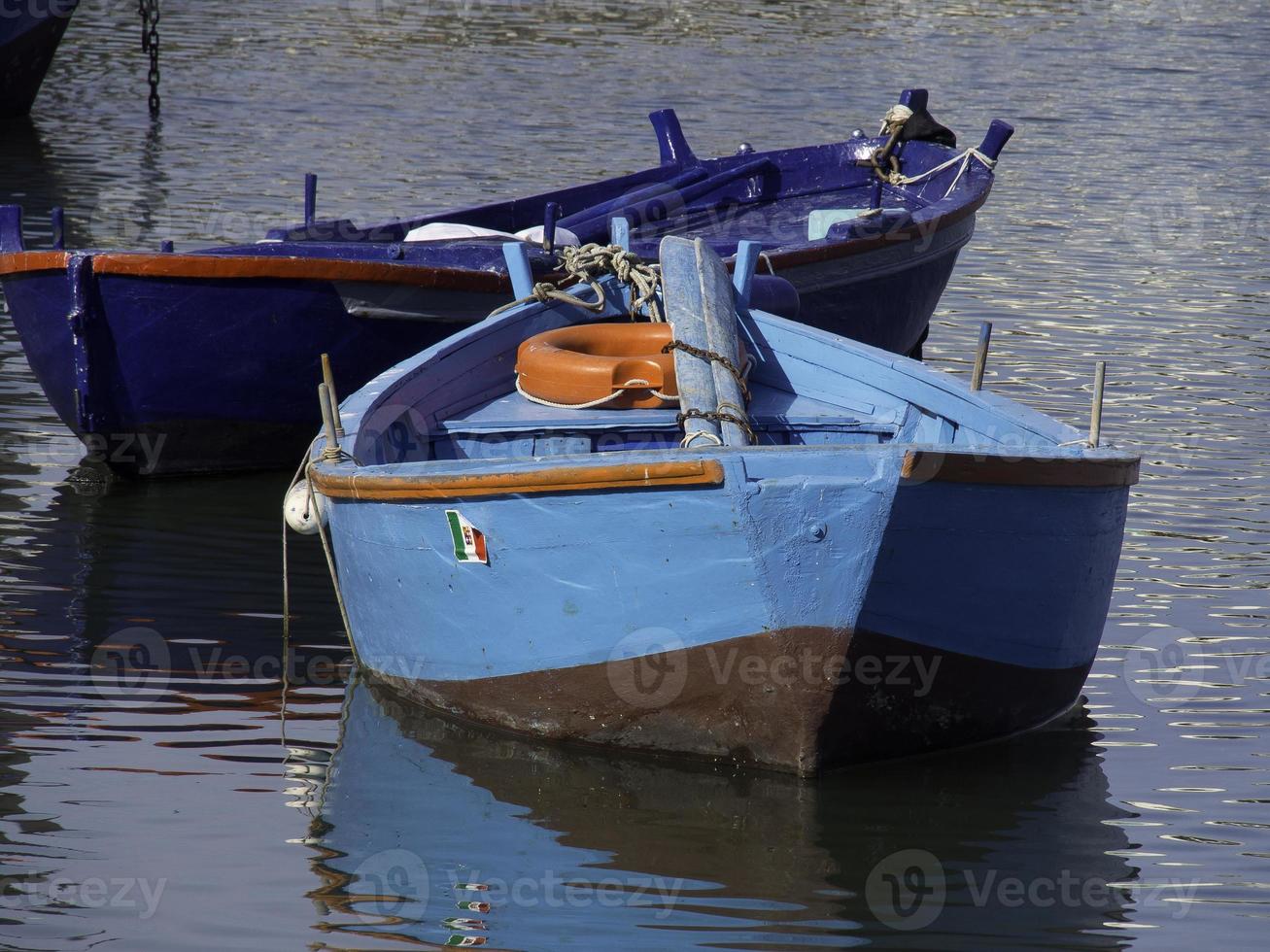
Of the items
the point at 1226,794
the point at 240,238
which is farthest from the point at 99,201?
the point at 1226,794

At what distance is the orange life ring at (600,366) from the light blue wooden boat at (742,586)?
85 centimetres

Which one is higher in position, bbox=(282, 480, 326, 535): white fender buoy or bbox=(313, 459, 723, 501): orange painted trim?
bbox=(313, 459, 723, 501): orange painted trim

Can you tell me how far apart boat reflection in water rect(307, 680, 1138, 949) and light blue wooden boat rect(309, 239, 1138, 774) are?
0.53 feet

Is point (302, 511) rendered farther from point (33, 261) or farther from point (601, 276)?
point (33, 261)

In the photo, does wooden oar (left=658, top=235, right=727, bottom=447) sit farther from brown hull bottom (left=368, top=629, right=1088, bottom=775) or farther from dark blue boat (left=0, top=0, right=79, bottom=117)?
dark blue boat (left=0, top=0, right=79, bottom=117)

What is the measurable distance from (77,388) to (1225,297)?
8605 millimetres

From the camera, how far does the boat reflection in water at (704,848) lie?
495cm

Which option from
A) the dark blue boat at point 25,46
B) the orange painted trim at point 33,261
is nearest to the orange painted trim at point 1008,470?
the orange painted trim at point 33,261

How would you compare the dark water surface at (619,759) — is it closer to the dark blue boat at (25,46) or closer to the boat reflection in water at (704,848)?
the boat reflection in water at (704,848)

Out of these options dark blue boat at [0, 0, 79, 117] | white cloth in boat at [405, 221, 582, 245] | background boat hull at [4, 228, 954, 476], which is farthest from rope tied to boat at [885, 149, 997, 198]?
dark blue boat at [0, 0, 79, 117]

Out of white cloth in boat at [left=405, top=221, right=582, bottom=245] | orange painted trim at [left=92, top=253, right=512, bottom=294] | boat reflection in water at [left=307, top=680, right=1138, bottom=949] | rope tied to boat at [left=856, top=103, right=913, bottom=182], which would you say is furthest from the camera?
rope tied to boat at [left=856, top=103, right=913, bottom=182]

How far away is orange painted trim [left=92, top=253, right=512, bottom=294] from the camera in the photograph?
8359 mm

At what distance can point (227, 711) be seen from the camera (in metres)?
6.36

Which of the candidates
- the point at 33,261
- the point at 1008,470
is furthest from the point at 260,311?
the point at 1008,470
